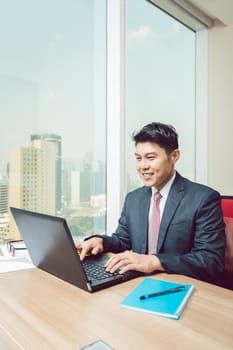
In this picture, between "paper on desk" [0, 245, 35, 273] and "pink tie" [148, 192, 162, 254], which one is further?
"pink tie" [148, 192, 162, 254]

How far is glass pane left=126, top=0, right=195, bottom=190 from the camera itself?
218 cm

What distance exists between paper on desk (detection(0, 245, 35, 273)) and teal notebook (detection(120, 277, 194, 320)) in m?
0.48

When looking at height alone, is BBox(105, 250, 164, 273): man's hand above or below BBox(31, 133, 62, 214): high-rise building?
below

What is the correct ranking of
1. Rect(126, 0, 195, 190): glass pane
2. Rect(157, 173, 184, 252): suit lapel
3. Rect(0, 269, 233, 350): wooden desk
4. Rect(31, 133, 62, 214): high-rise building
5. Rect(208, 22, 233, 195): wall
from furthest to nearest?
Rect(208, 22, 233, 195): wall, Rect(126, 0, 195, 190): glass pane, Rect(31, 133, 62, 214): high-rise building, Rect(157, 173, 184, 252): suit lapel, Rect(0, 269, 233, 350): wooden desk

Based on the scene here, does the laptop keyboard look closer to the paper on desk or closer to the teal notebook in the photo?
the teal notebook

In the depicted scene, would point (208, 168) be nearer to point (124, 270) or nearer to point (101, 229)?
point (101, 229)

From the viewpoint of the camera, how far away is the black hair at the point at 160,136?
Result: 4.75 ft

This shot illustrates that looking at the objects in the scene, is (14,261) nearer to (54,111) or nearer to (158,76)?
(54,111)

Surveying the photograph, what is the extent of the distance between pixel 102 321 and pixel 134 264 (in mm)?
335

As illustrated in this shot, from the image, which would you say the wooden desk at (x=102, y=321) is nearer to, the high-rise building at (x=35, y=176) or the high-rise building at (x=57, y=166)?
the high-rise building at (x=35, y=176)

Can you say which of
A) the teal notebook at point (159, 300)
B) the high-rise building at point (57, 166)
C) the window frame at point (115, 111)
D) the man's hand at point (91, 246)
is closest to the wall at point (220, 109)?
the window frame at point (115, 111)

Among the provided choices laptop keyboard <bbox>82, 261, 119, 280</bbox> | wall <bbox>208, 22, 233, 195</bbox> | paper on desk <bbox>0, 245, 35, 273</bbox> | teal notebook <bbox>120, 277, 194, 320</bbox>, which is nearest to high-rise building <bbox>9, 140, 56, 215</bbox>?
paper on desk <bbox>0, 245, 35, 273</bbox>

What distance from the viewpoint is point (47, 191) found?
1.79 metres

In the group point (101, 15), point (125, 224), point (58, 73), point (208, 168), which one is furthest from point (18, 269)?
point (208, 168)
